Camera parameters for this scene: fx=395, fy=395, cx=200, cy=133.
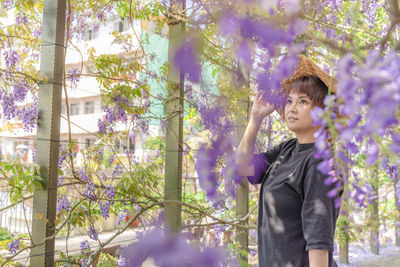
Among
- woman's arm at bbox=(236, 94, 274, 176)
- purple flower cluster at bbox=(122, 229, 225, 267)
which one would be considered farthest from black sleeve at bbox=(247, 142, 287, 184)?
purple flower cluster at bbox=(122, 229, 225, 267)

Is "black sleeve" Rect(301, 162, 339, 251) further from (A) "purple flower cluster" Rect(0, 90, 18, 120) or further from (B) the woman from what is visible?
(A) "purple flower cluster" Rect(0, 90, 18, 120)

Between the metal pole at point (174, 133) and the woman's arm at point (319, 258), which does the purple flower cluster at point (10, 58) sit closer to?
the metal pole at point (174, 133)

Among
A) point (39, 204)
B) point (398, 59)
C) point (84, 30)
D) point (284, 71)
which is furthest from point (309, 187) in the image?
point (84, 30)

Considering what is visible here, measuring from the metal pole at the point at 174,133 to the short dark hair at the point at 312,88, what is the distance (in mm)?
674

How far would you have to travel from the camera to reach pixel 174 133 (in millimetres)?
1933

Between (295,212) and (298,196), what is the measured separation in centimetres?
5

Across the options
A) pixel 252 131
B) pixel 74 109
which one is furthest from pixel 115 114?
pixel 74 109

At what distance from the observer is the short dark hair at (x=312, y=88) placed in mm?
1381

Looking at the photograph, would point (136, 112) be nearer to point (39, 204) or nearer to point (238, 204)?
point (39, 204)

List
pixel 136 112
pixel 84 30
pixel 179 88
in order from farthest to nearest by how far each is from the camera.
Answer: pixel 84 30 → pixel 136 112 → pixel 179 88

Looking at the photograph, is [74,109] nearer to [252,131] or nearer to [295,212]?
[252,131]

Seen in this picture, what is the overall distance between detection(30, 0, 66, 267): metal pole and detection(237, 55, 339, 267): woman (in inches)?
30.2

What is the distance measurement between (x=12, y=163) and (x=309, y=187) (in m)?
1.14

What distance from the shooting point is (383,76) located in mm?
537
